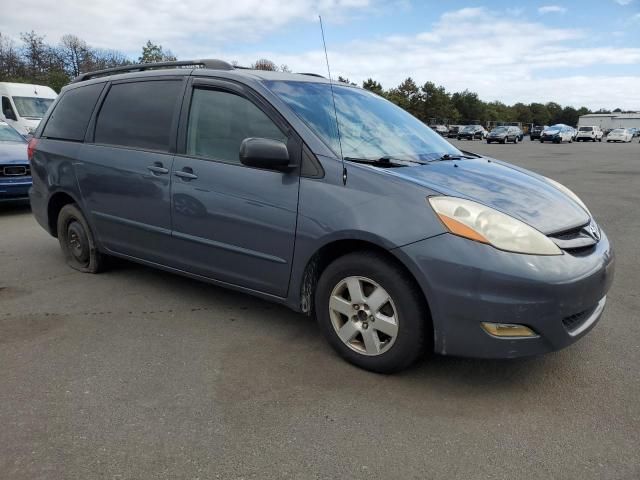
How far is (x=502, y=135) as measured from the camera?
4375 cm

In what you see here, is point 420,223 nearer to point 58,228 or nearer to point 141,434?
point 141,434

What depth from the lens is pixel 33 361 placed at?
3.12m

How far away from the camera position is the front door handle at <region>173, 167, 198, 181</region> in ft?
11.8

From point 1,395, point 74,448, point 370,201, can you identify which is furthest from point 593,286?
point 1,395

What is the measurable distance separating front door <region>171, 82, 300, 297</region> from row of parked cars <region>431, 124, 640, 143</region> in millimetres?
42915

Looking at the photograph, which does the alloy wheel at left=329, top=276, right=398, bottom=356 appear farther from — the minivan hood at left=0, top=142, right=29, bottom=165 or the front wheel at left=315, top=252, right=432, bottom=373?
the minivan hood at left=0, top=142, right=29, bottom=165

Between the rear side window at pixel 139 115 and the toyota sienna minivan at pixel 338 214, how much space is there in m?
0.01

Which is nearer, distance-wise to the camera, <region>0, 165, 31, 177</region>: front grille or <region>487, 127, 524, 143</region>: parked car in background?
<region>0, 165, 31, 177</region>: front grille

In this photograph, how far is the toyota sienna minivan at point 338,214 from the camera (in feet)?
8.57

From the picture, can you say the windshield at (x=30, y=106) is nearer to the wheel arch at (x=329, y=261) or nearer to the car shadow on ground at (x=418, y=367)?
the car shadow on ground at (x=418, y=367)

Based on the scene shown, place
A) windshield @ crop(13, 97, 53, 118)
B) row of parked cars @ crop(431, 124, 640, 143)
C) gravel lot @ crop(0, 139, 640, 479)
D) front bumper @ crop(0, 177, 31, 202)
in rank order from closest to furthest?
gravel lot @ crop(0, 139, 640, 479)
front bumper @ crop(0, 177, 31, 202)
windshield @ crop(13, 97, 53, 118)
row of parked cars @ crop(431, 124, 640, 143)

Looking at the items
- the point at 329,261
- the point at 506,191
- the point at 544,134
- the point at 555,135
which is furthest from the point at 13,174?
the point at 544,134

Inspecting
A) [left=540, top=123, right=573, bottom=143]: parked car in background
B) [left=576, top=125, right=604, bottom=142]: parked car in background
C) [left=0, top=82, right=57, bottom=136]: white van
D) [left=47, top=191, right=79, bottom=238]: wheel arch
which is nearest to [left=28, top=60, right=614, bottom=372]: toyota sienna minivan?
[left=47, top=191, right=79, bottom=238]: wheel arch

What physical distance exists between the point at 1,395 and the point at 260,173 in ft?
6.11
